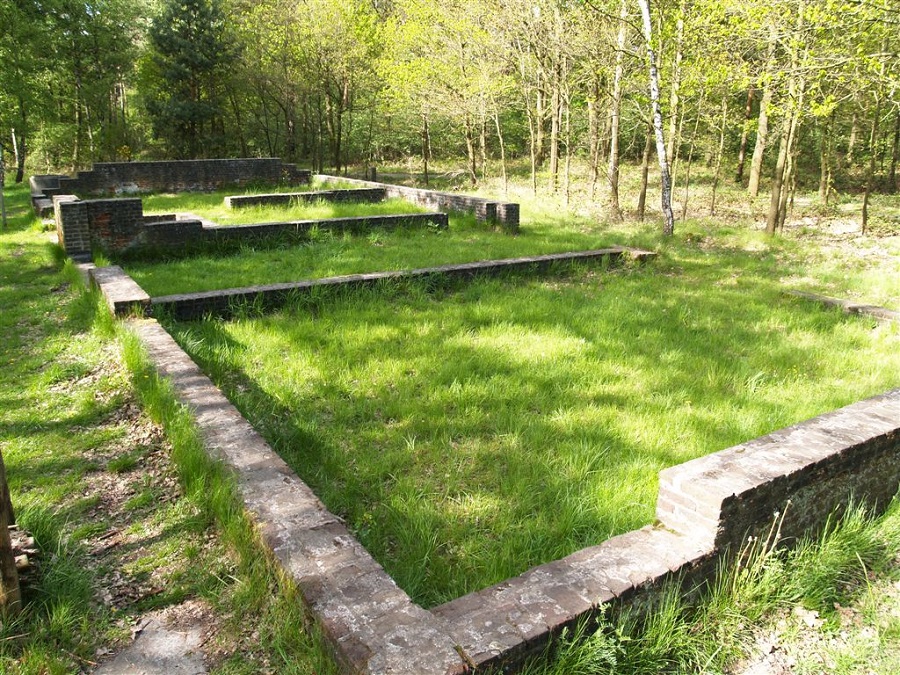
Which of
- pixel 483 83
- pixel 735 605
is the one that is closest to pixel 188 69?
pixel 483 83

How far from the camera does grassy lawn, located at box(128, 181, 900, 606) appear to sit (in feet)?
10.5

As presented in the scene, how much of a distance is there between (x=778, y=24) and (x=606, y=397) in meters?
8.66

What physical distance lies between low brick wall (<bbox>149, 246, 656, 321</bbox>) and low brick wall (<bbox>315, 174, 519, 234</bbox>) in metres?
2.99

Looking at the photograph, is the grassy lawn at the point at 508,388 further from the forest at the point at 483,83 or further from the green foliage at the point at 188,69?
the green foliage at the point at 188,69

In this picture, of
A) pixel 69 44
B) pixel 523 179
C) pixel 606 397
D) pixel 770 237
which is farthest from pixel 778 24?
pixel 69 44

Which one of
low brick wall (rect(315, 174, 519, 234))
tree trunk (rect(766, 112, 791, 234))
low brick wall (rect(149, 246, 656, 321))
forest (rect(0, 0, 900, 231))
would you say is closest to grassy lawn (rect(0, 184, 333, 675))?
low brick wall (rect(149, 246, 656, 321))

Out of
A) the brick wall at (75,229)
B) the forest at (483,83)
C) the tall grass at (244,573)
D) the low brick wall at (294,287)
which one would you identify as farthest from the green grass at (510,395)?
the forest at (483,83)

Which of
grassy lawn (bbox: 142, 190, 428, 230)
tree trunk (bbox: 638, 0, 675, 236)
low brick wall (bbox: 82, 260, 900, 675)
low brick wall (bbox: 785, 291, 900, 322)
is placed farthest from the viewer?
grassy lawn (bbox: 142, 190, 428, 230)

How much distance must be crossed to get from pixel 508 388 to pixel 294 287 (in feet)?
10.7

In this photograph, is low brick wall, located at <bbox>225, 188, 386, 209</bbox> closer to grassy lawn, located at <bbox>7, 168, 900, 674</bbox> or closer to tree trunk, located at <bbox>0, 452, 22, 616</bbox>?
grassy lawn, located at <bbox>7, 168, 900, 674</bbox>

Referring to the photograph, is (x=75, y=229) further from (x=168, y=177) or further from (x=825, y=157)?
(x=825, y=157)

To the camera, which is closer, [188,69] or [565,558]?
[565,558]

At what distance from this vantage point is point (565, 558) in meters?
2.47

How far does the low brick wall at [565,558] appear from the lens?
1.92 metres
